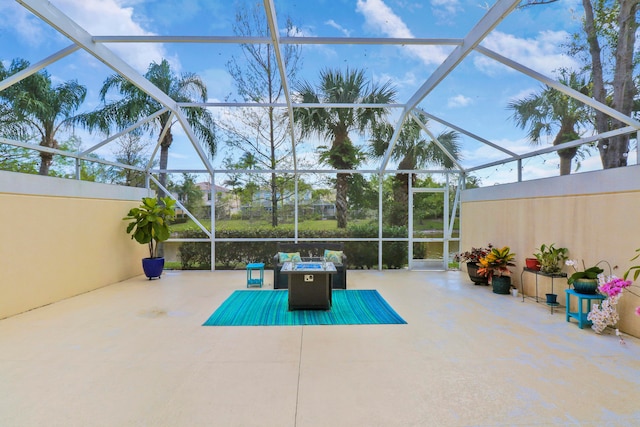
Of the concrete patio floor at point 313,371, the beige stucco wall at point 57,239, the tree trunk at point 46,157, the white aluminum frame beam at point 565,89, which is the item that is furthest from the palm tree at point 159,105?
A: the white aluminum frame beam at point 565,89

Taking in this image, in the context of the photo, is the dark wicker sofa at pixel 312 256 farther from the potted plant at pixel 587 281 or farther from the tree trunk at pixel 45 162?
the tree trunk at pixel 45 162

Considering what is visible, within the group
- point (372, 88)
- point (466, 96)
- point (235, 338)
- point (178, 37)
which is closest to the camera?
point (235, 338)

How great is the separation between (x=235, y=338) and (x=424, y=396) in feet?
7.29

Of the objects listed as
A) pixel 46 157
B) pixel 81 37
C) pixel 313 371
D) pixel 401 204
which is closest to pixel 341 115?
pixel 401 204

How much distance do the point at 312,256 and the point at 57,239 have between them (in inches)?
187

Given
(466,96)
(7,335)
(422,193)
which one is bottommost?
(7,335)

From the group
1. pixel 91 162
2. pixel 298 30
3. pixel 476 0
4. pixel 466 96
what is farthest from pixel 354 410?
pixel 91 162

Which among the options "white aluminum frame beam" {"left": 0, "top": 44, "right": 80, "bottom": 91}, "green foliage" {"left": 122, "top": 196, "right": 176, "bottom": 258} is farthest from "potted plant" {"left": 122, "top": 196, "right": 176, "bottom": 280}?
"white aluminum frame beam" {"left": 0, "top": 44, "right": 80, "bottom": 91}

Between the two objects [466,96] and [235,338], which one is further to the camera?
[466,96]

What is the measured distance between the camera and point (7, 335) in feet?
12.8

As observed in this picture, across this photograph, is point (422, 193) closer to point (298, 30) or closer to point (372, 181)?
point (372, 181)

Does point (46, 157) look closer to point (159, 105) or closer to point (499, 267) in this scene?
point (159, 105)

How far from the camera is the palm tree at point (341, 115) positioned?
7059 millimetres

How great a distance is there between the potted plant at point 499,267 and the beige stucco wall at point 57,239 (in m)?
7.68
